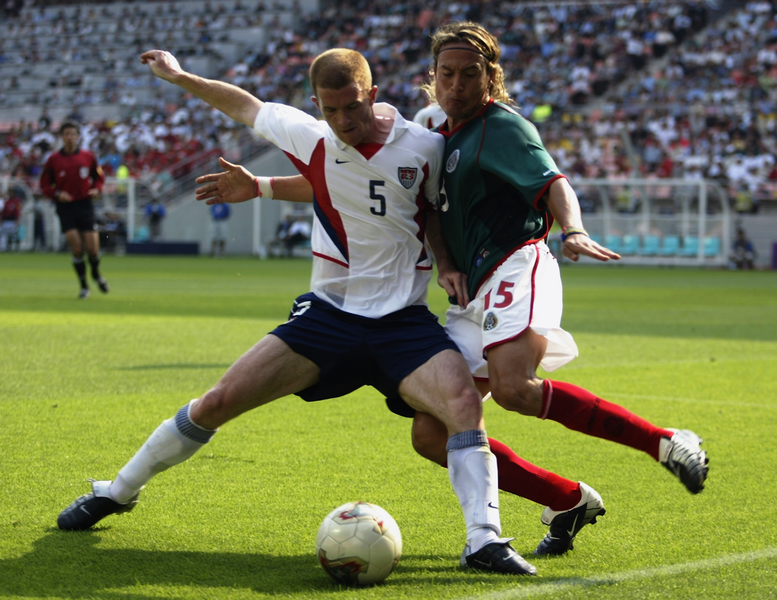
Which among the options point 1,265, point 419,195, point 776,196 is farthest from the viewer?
point 776,196

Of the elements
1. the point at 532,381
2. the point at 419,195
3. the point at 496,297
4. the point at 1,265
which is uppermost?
the point at 419,195

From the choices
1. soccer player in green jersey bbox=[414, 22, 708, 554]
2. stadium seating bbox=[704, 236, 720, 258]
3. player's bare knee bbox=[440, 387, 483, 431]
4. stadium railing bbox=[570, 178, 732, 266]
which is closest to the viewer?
player's bare knee bbox=[440, 387, 483, 431]

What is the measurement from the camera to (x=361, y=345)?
364cm

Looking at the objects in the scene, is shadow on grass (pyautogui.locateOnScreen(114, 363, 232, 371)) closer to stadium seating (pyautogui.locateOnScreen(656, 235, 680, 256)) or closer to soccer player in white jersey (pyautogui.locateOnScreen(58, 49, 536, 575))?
soccer player in white jersey (pyautogui.locateOnScreen(58, 49, 536, 575))

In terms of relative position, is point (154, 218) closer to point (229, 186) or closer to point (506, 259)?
point (229, 186)

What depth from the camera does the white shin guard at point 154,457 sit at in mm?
3707

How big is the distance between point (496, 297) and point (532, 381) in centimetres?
32

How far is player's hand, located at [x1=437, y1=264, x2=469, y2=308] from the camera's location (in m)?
3.82

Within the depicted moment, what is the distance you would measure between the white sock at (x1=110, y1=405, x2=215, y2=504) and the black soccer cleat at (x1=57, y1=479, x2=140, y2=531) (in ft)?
0.12

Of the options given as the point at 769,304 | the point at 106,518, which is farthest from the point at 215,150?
the point at 106,518

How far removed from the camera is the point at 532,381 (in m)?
3.55

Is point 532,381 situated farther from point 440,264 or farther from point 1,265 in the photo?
point 1,265

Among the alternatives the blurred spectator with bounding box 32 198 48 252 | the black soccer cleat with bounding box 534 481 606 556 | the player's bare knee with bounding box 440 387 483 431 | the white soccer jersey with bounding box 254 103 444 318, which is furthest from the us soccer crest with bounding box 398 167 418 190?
the blurred spectator with bounding box 32 198 48 252

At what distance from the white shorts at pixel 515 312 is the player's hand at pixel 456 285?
1.5 inches
